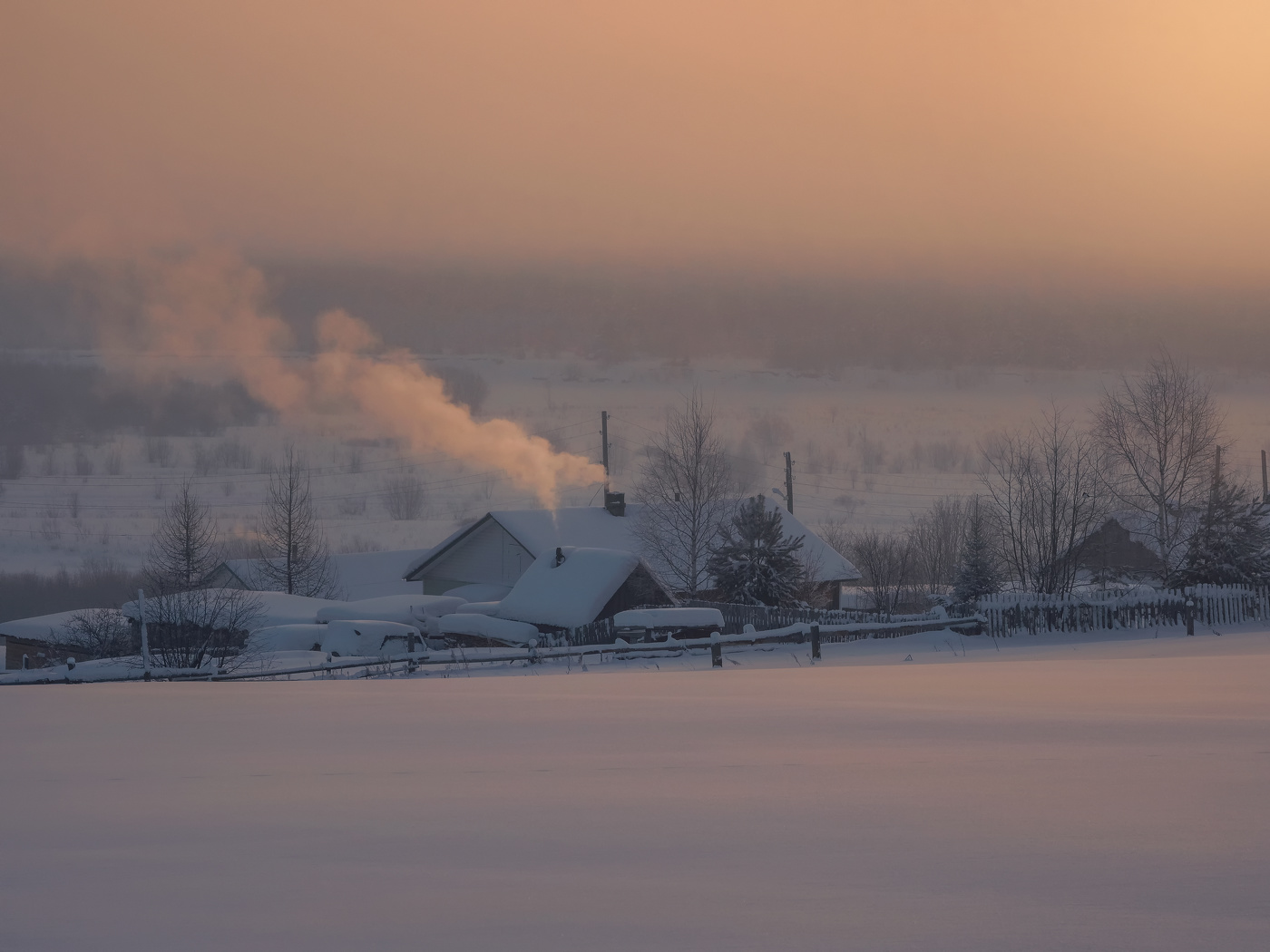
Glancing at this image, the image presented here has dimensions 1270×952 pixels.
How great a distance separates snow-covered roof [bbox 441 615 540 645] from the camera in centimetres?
3603

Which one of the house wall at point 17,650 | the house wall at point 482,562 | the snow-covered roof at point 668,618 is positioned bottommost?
the house wall at point 17,650

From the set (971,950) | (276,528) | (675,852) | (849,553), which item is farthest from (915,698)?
(849,553)

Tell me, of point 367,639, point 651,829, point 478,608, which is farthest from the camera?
point 478,608

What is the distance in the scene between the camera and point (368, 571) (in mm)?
77375

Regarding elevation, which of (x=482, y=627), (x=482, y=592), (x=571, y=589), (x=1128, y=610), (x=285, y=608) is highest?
(x=571, y=589)

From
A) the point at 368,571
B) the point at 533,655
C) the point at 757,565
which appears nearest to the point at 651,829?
the point at 533,655

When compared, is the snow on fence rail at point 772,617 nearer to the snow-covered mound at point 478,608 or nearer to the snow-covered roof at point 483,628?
the snow-covered roof at point 483,628

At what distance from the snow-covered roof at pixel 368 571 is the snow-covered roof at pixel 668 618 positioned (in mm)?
39893

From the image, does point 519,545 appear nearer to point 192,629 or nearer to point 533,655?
point 192,629

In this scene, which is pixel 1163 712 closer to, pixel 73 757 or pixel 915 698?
pixel 915 698

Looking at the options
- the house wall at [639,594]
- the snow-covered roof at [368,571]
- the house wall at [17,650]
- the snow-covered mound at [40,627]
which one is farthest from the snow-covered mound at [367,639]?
the snow-covered roof at [368,571]

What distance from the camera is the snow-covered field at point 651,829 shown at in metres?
4.20

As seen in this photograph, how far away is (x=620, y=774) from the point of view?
24.0ft

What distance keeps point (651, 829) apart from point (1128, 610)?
26.2m
